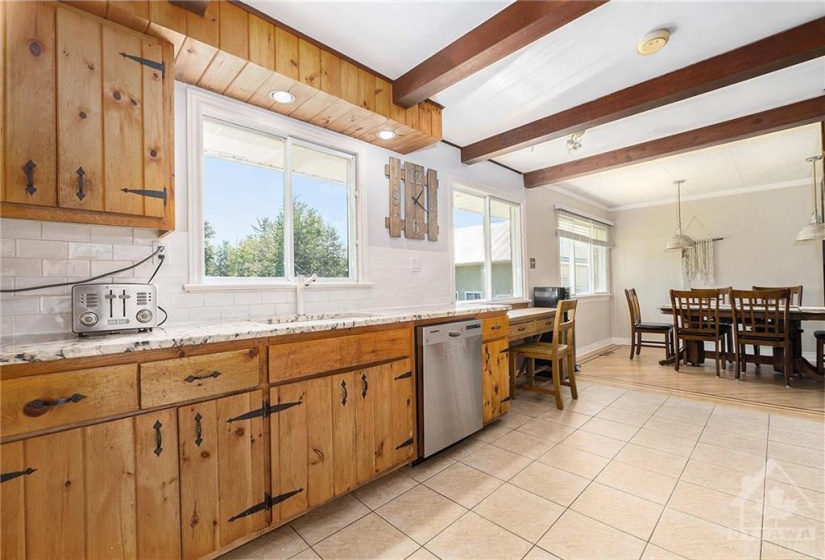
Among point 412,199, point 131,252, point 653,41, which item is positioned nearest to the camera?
point 131,252

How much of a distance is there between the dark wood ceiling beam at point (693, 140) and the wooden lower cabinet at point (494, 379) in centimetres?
258

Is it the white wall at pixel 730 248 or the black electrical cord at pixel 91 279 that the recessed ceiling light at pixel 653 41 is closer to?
the black electrical cord at pixel 91 279

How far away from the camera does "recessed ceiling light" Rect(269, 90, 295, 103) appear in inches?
82.6

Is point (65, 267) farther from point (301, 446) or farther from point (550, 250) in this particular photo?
point (550, 250)

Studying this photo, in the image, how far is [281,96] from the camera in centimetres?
214

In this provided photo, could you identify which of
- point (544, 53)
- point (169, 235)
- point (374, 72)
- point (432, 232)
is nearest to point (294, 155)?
point (374, 72)

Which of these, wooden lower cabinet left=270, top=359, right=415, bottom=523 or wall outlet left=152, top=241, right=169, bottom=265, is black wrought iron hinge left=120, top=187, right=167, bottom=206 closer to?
wall outlet left=152, top=241, right=169, bottom=265

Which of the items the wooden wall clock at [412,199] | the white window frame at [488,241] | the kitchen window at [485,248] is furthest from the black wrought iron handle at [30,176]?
the kitchen window at [485,248]

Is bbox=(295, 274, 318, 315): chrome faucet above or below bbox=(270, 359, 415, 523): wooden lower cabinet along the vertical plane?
above

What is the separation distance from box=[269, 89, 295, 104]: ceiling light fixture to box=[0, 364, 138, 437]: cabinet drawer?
1.67 metres

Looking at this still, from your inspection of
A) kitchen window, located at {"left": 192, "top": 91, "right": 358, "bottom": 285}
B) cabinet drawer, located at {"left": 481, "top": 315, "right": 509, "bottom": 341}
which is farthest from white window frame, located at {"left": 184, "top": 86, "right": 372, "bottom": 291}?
cabinet drawer, located at {"left": 481, "top": 315, "right": 509, "bottom": 341}

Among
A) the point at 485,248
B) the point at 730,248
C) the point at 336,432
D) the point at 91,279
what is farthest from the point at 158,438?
the point at 730,248

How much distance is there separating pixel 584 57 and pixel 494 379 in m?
2.33

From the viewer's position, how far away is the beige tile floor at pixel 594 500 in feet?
5.06
